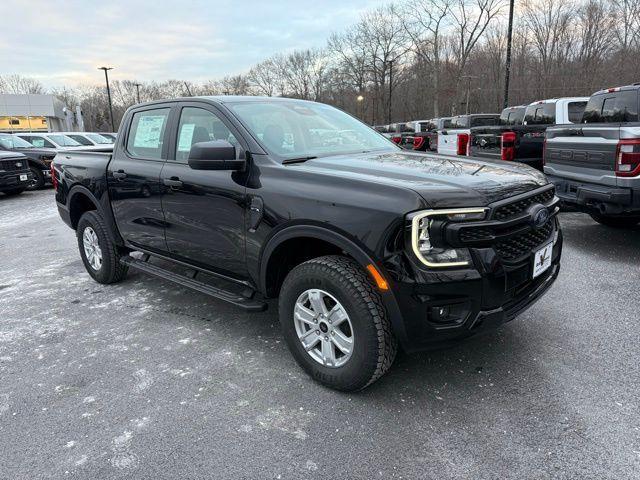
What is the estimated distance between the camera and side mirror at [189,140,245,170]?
2.95m

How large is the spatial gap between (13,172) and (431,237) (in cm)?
1362

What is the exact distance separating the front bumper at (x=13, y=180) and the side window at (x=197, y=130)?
11064mm

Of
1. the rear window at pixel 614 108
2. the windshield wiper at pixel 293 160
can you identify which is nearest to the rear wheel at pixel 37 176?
the windshield wiper at pixel 293 160

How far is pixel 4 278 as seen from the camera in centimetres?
546

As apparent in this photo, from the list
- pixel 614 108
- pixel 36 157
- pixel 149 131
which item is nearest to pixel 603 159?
pixel 614 108

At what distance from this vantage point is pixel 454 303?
2408mm

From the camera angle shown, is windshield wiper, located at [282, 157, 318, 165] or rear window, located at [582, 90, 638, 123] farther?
rear window, located at [582, 90, 638, 123]

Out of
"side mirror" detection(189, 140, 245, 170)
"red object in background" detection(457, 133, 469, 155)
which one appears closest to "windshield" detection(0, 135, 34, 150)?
"red object in background" detection(457, 133, 469, 155)

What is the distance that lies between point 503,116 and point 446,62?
35.5 metres

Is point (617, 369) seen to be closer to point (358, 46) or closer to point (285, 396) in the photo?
point (285, 396)

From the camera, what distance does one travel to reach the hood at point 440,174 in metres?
2.43

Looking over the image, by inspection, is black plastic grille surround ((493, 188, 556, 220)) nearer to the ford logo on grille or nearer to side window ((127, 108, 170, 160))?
the ford logo on grille

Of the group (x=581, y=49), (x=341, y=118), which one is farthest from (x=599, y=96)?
(x=581, y=49)

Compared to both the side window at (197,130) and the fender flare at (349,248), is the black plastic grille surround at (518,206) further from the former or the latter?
the side window at (197,130)
